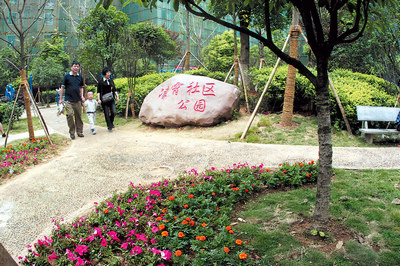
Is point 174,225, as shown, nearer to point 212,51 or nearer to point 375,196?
point 375,196

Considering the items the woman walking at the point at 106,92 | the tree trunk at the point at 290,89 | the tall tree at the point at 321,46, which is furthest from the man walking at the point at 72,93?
the tall tree at the point at 321,46

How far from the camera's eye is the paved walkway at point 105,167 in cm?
375

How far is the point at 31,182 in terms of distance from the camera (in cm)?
481

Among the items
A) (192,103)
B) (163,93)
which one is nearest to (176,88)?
(163,93)

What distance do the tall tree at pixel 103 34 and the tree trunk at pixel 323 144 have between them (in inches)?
507

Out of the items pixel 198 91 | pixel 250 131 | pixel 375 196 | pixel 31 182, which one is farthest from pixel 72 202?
pixel 198 91

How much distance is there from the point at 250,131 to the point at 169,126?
2609 mm

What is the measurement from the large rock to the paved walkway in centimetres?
153

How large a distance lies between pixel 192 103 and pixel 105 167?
3.96 meters

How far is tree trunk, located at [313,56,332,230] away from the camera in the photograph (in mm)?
2713

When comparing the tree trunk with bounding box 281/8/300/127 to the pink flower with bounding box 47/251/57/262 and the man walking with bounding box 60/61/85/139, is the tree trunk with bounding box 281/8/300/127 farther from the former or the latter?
the pink flower with bounding box 47/251/57/262

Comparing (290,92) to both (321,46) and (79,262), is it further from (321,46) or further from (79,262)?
(79,262)

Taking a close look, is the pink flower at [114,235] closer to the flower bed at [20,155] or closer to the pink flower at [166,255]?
the pink flower at [166,255]

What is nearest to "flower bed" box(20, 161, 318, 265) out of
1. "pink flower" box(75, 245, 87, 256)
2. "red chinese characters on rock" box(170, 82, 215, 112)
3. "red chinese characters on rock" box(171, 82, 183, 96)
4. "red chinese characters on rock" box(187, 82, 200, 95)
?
"pink flower" box(75, 245, 87, 256)
